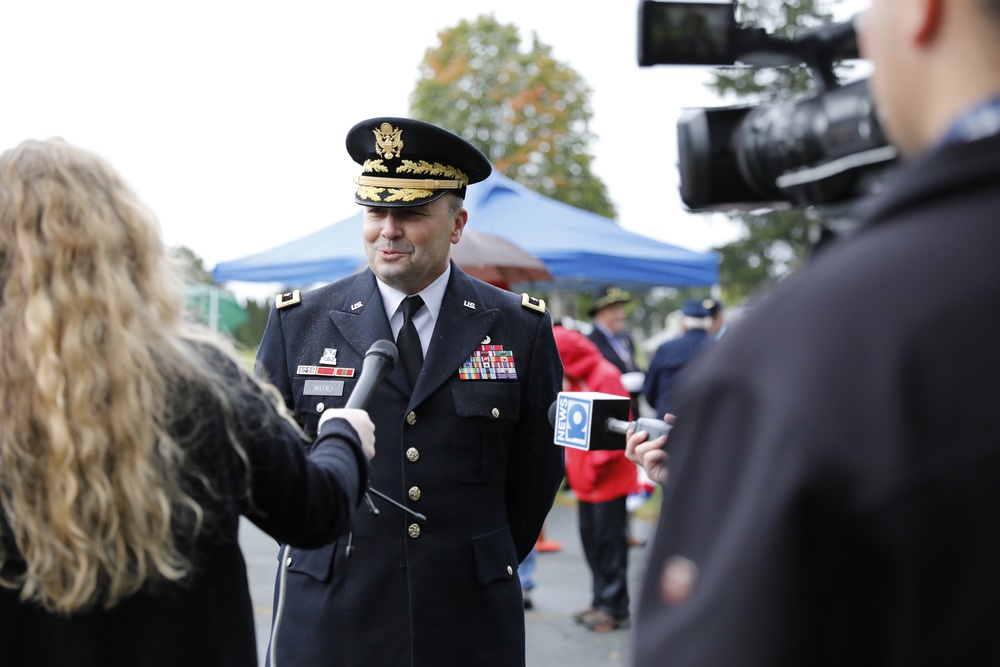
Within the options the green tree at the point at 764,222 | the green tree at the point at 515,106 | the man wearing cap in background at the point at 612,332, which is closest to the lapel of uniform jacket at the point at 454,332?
the man wearing cap in background at the point at 612,332

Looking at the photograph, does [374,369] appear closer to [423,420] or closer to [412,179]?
[423,420]

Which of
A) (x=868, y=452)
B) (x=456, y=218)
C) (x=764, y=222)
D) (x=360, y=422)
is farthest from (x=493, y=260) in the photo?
(x=764, y=222)

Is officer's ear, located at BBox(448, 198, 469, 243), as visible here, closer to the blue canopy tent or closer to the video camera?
the video camera

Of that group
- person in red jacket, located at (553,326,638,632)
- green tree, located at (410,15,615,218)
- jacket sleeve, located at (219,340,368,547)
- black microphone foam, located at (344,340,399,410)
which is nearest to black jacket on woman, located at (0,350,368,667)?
jacket sleeve, located at (219,340,368,547)

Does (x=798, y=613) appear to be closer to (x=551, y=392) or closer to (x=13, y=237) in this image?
(x=13, y=237)

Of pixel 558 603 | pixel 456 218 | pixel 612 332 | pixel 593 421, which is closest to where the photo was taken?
pixel 593 421

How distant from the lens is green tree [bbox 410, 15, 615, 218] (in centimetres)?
3225

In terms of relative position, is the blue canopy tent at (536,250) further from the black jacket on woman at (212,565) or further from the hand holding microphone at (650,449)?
the black jacket on woman at (212,565)

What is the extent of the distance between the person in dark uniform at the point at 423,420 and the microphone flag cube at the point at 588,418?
1.26 ft

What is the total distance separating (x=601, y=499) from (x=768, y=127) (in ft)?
16.7

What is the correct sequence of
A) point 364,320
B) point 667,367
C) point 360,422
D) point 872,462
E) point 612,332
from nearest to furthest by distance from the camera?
point 872,462 → point 360,422 → point 364,320 → point 667,367 → point 612,332

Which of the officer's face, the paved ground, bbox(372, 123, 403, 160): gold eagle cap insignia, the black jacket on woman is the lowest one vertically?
the paved ground

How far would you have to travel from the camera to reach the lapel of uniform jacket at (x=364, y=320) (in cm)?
291

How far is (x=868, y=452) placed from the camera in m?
0.79
